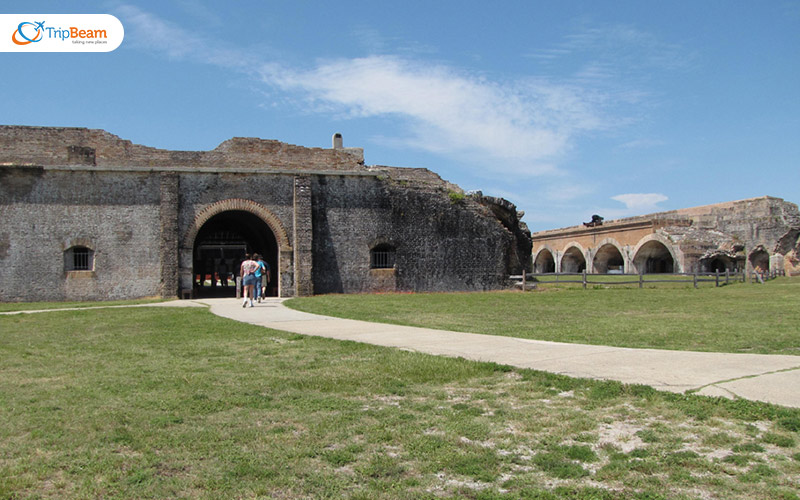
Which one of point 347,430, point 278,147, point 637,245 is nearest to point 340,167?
point 278,147

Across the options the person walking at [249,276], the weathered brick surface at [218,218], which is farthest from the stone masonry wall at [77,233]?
the person walking at [249,276]

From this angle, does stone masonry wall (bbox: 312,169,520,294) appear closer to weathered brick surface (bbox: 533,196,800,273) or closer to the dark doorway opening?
weathered brick surface (bbox: 533,196,800,273)

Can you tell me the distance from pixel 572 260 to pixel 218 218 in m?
39.2

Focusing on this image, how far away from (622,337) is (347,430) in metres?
6.25

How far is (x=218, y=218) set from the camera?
25.3m

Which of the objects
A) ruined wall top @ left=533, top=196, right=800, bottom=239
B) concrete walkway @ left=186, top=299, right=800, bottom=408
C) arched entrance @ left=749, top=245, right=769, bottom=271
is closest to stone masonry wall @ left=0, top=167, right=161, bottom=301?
concrete walkway @ left=186, top=299, right=800, bottom=408

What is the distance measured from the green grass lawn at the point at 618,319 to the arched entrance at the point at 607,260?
97.7 feet

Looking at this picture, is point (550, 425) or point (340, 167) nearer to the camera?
point (550, 425)

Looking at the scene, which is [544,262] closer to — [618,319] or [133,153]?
[133,153]

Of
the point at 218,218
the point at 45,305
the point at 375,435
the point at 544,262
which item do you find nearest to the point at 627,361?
the point at 375,435

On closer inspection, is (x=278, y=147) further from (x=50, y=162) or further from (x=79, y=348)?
(x=79, y=348)

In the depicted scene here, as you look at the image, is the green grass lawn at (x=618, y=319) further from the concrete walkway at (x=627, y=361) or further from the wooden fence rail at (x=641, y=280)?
the wooden fence rail at (x=641, y=280)

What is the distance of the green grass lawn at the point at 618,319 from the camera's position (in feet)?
29.3

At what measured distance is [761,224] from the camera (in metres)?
37.3
